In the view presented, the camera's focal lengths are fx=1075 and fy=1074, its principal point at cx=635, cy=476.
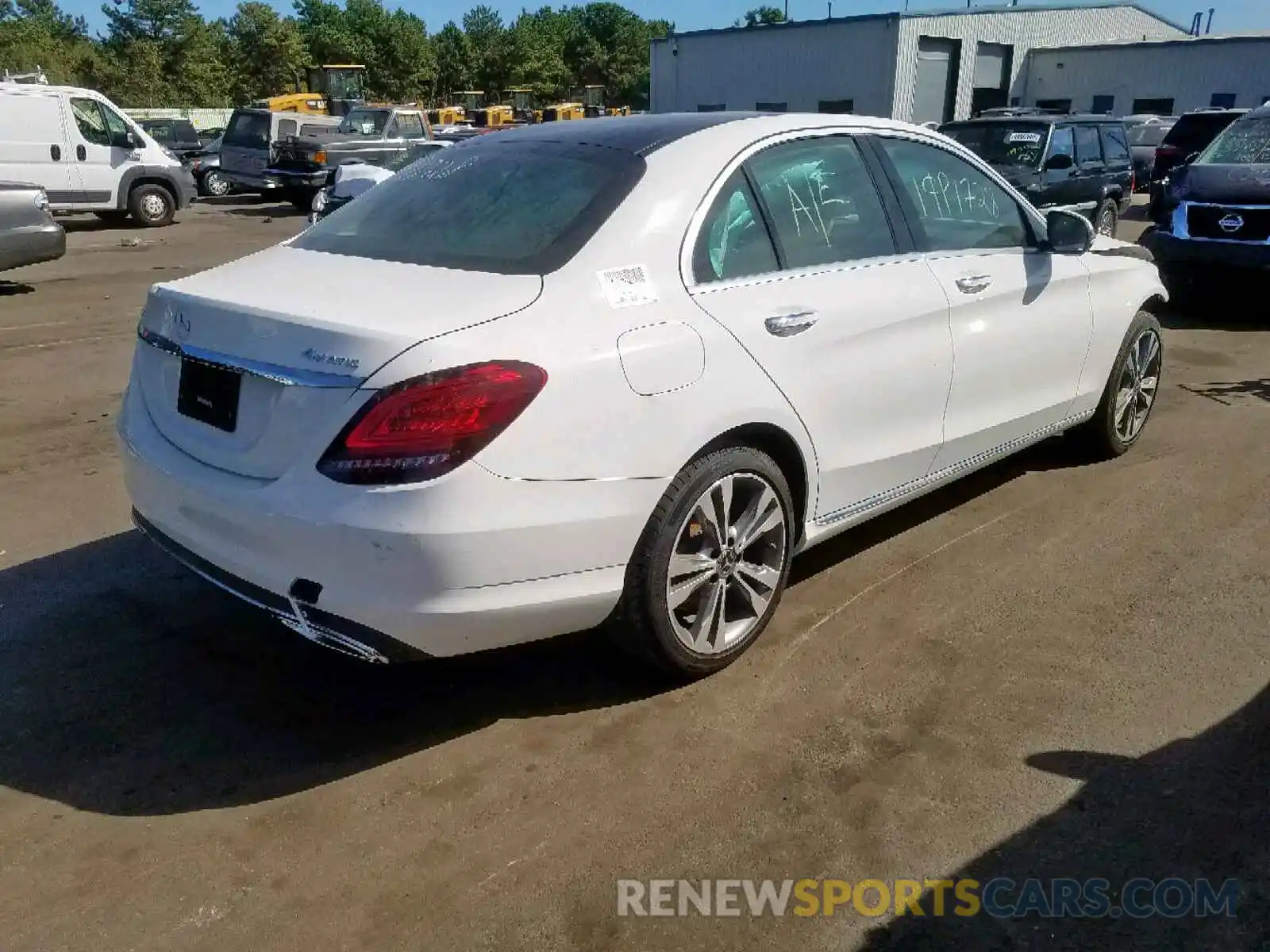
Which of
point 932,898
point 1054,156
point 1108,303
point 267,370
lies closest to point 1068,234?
point 1108,303

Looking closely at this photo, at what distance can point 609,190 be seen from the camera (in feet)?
10.8

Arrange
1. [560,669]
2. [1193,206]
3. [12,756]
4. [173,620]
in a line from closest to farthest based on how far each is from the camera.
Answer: [12,756] < [560,669] < [173,620] < [1193,206]

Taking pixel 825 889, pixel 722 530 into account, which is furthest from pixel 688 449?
pixel 825 889

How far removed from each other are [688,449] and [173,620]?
2041mm

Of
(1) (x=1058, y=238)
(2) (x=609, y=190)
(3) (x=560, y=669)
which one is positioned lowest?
(3) (x=560, y=669)

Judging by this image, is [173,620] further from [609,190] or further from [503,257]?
[609,190]

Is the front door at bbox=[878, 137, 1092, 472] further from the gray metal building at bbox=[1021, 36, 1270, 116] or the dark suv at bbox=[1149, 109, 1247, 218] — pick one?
the gray metal building at bbox=[1021, 36, 1270, 116]

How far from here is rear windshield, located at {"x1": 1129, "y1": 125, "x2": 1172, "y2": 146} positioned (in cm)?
2714

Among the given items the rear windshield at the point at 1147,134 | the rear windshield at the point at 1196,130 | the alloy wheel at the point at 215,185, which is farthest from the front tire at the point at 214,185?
the rear windshield at the point at 1147,134

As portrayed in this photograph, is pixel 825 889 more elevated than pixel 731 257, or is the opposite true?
pixel 731 257

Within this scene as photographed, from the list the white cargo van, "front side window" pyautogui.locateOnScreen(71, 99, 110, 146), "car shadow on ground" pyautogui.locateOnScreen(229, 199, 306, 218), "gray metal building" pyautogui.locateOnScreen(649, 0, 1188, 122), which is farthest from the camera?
"gray metal building" pyautogui.locateOnScreen(649, 0, 1188, 122)

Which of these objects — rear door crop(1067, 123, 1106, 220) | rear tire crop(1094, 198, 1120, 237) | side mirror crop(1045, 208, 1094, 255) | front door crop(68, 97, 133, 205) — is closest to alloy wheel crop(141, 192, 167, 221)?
front door crop(68, 97, 133, 205)

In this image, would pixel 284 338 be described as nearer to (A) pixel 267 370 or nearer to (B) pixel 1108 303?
(A) pixel 267 370

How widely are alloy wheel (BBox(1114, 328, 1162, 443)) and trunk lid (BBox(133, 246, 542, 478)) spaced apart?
3.59m
